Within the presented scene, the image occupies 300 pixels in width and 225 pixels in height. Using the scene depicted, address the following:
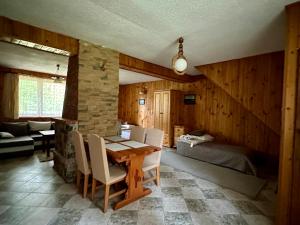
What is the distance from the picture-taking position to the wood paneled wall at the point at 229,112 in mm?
3412

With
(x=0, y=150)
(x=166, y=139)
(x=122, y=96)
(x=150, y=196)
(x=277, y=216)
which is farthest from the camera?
(x=122, y=96)

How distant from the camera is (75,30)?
2477 millimetres

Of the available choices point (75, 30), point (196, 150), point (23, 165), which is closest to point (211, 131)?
point (196, 150)

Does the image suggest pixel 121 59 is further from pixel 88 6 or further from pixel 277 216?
pixel 277 216

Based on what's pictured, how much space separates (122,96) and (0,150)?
516 centimetres

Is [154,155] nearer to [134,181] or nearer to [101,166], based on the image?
[134,181]

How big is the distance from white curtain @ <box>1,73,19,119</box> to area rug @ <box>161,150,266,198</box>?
16.4 feet

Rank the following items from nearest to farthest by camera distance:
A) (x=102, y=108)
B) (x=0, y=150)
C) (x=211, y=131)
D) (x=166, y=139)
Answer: (x=102, y=108)
(x=0, y=150)
(x=211, y=131)
(x=166, y=139)

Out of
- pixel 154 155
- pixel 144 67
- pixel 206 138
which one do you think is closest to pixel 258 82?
pixel 206 138

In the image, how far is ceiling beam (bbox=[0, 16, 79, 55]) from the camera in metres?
2.19

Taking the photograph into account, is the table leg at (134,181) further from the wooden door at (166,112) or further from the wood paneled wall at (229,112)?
the wooden door at (166,112)

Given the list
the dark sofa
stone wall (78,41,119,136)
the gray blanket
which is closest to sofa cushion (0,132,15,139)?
the dark sofa

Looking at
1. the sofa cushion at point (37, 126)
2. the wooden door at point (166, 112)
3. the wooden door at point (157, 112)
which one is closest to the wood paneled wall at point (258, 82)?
the wooden door at point (166, 112)

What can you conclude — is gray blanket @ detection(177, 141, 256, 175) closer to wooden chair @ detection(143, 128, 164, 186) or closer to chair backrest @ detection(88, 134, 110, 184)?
wooden chair @ detection(143, 128, 164, 186)
